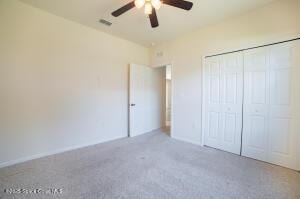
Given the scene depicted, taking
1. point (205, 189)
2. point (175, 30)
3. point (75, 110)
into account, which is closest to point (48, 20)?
point (75, 110)

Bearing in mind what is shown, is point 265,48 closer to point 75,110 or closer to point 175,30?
point 175,30

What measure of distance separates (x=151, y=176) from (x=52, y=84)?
7.96 feet

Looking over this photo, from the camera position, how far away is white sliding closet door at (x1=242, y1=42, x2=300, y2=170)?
232 cm

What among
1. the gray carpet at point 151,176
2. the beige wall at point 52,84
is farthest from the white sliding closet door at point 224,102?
the beige wall at point 52,84

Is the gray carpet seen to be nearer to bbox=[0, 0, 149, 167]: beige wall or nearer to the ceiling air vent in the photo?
bbox=[0, 0, 149, 167]: beige wall

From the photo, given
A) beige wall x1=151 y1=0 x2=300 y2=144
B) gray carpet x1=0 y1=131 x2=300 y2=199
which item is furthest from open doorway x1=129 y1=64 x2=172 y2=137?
gray carpet x1=0 y1=131 x2=300 y2=199

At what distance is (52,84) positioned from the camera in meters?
2.83

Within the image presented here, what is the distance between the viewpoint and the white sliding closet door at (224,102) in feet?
9.49

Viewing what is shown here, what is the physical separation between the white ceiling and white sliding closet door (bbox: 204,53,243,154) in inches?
32.0

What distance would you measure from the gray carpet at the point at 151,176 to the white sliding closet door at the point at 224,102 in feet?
1.08

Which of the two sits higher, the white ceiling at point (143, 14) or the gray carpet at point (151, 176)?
the white ceiling at point (143, 14)

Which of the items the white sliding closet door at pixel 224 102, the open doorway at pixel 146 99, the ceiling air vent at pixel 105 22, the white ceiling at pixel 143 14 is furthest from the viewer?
the open doorway at pixel 146 99

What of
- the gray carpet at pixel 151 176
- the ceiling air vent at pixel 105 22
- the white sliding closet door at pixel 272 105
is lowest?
the gray carpet at pixel 151 176

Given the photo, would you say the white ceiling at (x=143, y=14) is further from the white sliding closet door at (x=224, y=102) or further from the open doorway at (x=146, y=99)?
the open doorway at (x=146, y=99)
